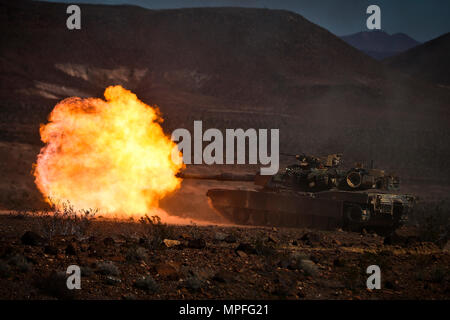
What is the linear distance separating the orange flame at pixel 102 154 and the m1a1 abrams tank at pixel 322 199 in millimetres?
2062

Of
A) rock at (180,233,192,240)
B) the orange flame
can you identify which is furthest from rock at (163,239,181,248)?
the orange flame

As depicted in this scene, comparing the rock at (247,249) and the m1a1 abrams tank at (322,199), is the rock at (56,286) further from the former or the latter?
the m1a1 abrams tank at (322,199)

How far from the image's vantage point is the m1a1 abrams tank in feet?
63.9

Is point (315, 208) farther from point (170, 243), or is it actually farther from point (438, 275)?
point (438, 275)

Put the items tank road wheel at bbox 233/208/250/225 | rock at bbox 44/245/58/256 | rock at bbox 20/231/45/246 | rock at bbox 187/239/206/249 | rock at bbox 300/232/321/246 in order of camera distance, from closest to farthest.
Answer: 1. rock at bbox 44/245/58/256
2. rock at bbox 20/231/45/246
3. rock at bbox 187/239/206/249
4. rock at bbox 300/232/321/246
5. tank road wheel at bbox 233/208/250/225

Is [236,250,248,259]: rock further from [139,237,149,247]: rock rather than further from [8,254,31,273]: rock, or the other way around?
[8,254,31,273]: rock

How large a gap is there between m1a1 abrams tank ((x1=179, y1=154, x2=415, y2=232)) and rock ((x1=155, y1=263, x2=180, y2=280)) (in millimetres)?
10191

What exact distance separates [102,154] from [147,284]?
38.3 feet

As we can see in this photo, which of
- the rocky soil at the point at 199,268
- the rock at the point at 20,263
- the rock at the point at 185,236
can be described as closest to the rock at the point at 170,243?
the rocky soil at the point at 199,268

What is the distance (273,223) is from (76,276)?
1248 centimetres

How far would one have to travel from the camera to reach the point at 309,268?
1169 centimetres

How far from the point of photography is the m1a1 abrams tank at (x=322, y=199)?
1948 centimetres
